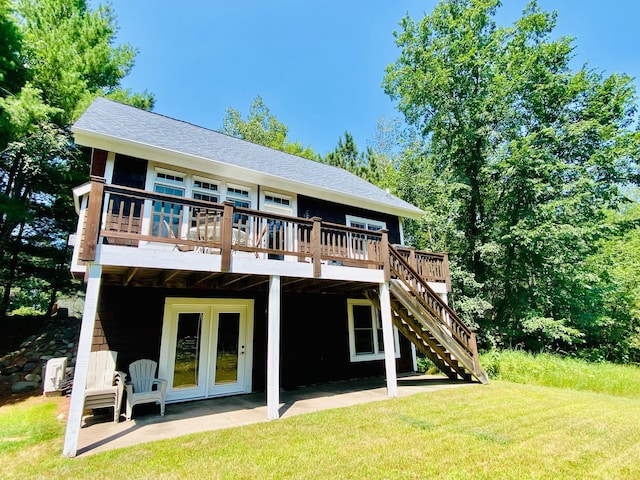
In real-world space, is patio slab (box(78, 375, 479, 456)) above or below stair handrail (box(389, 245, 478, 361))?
below

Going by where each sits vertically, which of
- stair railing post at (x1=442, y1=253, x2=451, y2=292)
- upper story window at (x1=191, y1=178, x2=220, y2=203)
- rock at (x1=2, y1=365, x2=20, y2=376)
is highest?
upper story window at (x1=191, y1=178, x2=220, y2=203)

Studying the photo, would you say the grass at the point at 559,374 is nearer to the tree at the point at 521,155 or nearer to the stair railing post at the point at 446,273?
the stair railing post at the point at 446,273

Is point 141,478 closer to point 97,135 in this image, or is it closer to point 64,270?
point 97,135

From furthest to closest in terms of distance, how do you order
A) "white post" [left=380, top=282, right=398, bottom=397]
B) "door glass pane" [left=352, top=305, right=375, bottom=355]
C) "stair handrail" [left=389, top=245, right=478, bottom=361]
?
"door glass pane" [left=352, top=305, right=375, bottom=355] → "stair handrail" [left=389, top=245, right=478, bottom=361] → "white post" [left=380, top=282, right=398, bottom=397]

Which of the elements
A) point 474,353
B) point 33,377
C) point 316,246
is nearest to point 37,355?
point 33,377

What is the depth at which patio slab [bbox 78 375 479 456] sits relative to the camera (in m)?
4.99

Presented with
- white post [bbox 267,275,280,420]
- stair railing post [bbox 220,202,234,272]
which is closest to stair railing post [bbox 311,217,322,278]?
white post [bbox 267,275,280,420]

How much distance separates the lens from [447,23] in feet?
53.9

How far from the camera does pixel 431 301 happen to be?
8.78m

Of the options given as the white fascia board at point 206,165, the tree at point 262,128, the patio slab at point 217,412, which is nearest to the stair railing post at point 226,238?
the white fascia board at point 206,165

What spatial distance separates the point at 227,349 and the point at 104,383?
2.62 m

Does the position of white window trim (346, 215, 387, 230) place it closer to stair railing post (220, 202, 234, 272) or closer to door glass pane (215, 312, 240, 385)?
door glass pane (215, 312, 240, 385)

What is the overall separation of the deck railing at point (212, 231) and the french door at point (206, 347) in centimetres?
166

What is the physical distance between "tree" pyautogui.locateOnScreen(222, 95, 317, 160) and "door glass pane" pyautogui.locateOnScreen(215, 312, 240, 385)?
902 inches
